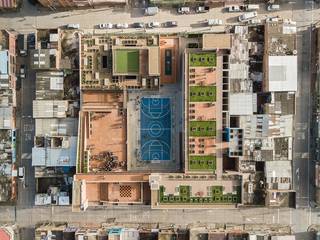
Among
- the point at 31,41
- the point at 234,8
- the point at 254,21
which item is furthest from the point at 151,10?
the point at 31,41

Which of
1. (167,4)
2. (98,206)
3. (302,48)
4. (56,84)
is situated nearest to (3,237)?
(98,206)

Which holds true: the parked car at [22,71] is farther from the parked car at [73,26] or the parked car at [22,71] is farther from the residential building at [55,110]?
the parked car at [73,26]

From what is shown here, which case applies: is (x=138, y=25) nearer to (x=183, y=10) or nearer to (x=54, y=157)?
(x=183, y=10)

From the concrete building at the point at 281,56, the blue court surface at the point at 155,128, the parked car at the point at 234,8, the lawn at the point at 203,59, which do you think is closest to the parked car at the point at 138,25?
the lawn at the point at 203,59

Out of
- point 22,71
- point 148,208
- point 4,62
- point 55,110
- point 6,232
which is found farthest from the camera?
point 148,208

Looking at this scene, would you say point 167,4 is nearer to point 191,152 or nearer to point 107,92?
point 107,92

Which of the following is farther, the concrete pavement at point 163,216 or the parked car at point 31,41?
the concrete pavement at point 163,216

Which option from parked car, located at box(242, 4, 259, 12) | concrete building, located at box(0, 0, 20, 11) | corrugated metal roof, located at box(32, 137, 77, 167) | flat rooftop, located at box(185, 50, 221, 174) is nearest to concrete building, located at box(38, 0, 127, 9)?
concrete building, located at box(0, 0, 20, 11)
